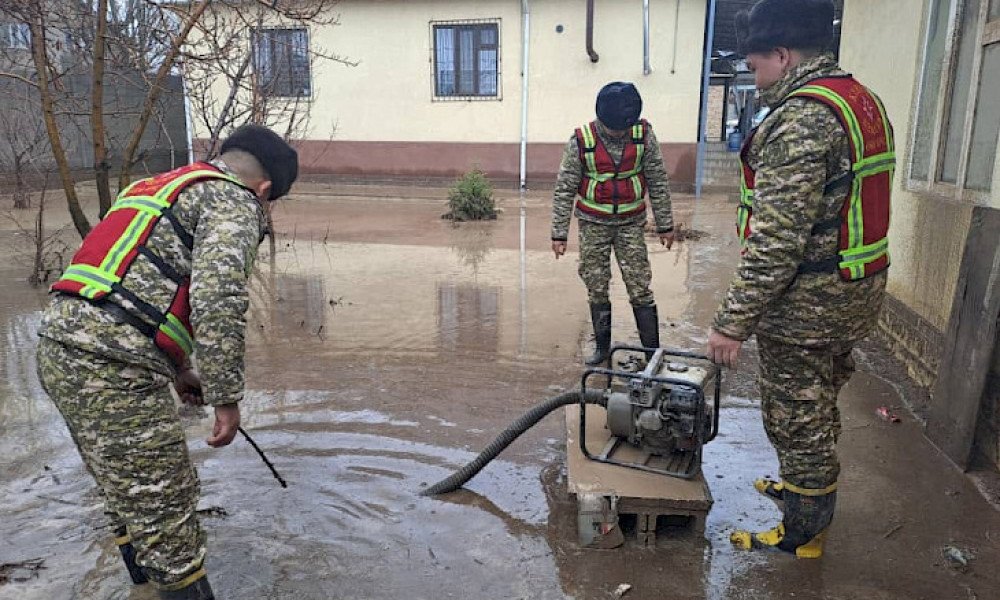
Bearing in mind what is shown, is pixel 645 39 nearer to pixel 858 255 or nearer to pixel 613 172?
pixel 613 172

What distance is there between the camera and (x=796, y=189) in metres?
2.47

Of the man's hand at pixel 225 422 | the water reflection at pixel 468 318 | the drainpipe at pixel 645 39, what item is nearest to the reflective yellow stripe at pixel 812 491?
the man's hand at pixel 225 422

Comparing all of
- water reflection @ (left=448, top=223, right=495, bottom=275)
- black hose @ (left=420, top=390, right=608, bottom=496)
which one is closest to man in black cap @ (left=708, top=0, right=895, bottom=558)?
black hose @ (left=420, top=390, right=608, bottom=496)

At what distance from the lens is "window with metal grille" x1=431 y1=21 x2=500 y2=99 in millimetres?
17266

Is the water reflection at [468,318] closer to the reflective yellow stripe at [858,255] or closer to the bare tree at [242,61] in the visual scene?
the bare tree at [242,61]

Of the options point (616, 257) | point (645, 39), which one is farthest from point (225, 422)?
point (645, 39)

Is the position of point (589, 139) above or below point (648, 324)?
above

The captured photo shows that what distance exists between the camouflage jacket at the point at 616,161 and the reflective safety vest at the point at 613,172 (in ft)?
0.12

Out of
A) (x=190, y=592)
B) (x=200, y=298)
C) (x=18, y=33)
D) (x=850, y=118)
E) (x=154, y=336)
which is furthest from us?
(x=18, y=33)

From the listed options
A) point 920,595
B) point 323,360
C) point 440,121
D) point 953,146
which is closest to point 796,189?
point 920,595

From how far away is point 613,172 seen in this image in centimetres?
503

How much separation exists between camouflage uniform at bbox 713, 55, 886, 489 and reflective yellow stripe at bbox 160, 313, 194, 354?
1.81 m

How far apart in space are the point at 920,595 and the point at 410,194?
1502cm

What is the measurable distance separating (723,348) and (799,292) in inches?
13.2
